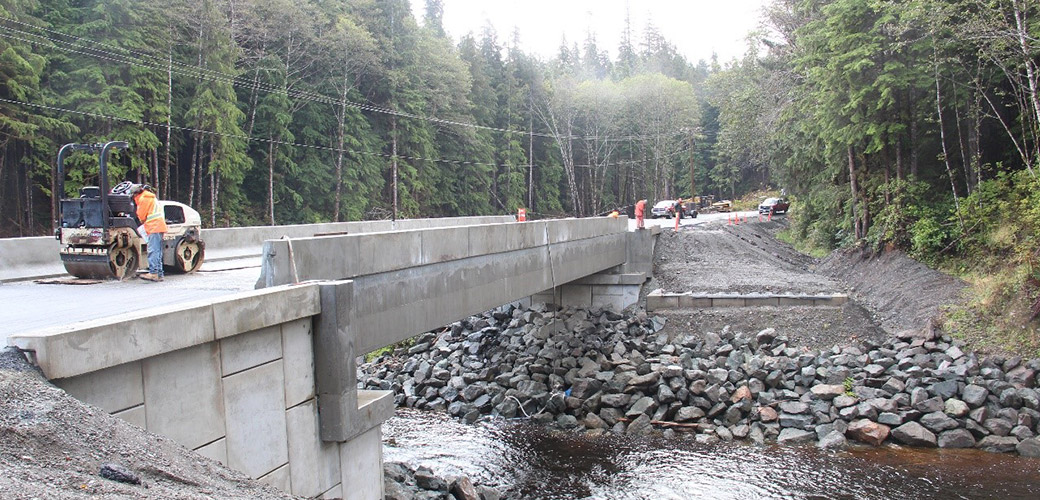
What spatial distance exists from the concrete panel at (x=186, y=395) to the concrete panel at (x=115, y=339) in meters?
0.16

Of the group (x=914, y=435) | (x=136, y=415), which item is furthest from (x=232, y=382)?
(x=914, y=435)

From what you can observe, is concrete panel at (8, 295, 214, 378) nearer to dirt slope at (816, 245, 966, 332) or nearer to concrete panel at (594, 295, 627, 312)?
dirt slope at (816, 245, 966, 332)

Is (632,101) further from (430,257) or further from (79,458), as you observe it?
(79,458)

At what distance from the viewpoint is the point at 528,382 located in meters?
16.0

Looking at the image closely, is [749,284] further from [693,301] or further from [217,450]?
[217,450]

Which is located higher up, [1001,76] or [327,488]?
[1001,76]

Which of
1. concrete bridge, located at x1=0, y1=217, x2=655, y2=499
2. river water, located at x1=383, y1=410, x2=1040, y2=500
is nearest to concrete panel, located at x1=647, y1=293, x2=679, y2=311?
river water, located at x1=383, y1=410, x2=1040, y2=500

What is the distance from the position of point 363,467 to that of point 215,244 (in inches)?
374

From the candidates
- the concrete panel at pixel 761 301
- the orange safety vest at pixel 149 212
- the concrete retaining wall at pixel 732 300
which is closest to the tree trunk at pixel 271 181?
the concrete retaining wall at pixel 732 300

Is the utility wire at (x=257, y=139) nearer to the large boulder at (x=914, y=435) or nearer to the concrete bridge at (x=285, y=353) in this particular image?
the concrete bridge at (x=285, y=353)

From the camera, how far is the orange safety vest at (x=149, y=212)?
31.5ft

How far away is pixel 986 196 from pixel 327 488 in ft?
58.8

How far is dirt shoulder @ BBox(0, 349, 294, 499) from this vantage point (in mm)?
3529

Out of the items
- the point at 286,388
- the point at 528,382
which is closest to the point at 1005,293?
the point at 528,382
